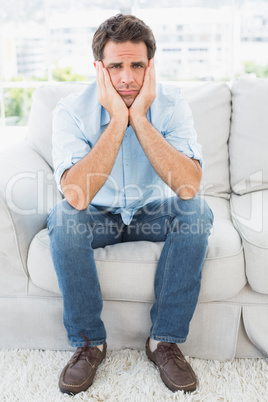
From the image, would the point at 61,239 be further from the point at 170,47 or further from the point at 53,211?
the point at 170,47

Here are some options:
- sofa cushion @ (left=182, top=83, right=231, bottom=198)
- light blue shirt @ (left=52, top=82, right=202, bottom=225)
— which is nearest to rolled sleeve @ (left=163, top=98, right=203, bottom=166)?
light blue shirt @ (left=52, top=82, right=202, bottom=225)

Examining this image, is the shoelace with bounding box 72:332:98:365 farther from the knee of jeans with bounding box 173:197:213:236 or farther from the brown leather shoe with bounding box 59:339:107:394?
the knee of jeans with bounding box 173:197:213:236

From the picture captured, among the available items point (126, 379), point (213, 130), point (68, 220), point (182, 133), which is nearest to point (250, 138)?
point (213, 130)

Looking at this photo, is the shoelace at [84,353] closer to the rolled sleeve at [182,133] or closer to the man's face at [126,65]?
the rolled sleeve at [182,133]

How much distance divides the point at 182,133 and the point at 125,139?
0.21 m

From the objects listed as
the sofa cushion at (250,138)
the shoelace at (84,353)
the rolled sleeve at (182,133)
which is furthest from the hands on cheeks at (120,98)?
the shoelace at (84,353)

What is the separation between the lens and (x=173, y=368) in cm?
145

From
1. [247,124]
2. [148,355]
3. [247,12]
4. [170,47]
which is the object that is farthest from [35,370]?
[247,12]

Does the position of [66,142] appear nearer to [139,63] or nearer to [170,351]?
[139,63]

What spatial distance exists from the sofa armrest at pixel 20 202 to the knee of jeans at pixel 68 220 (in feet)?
0.47

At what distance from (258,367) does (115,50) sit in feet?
3.90

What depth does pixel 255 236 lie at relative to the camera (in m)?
1.55

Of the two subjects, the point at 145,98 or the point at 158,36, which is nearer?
the point at 145,98

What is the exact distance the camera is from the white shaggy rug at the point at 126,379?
1403mm
